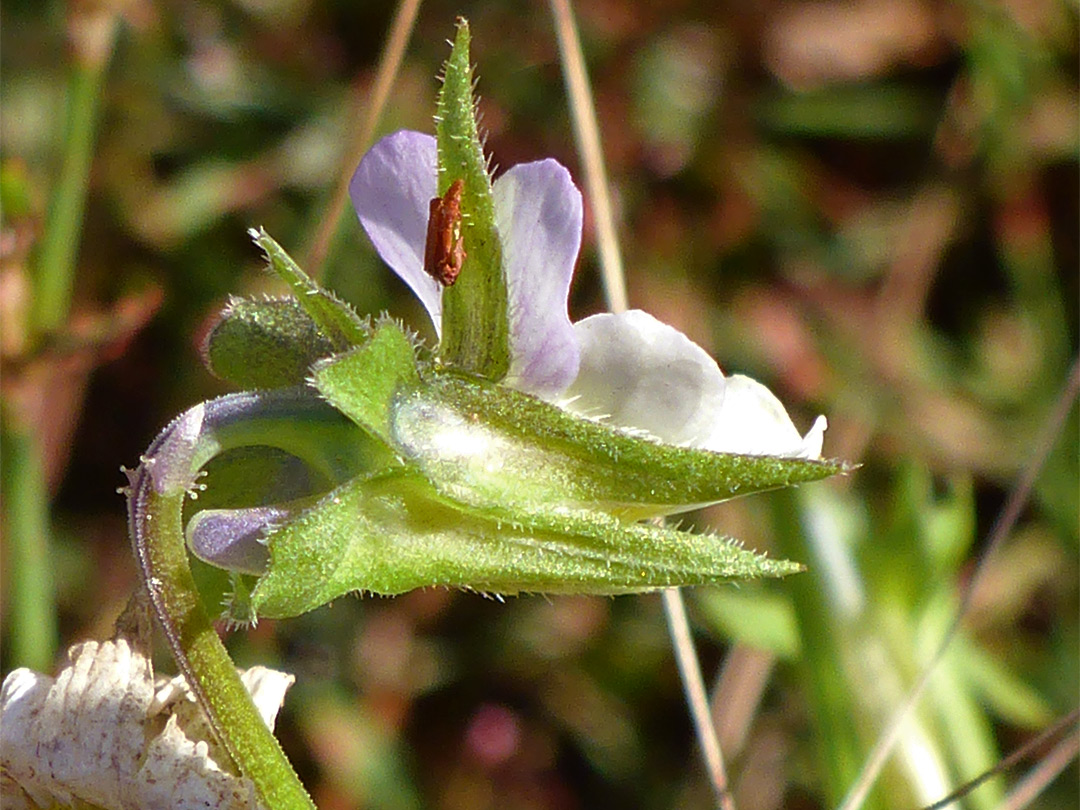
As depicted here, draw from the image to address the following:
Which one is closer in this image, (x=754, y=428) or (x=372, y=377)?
(x=372, y=377)

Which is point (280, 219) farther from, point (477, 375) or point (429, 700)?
point (477, 375)

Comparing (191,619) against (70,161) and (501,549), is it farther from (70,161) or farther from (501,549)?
(70,161)

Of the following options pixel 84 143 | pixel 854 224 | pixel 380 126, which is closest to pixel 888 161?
pixel 854 224

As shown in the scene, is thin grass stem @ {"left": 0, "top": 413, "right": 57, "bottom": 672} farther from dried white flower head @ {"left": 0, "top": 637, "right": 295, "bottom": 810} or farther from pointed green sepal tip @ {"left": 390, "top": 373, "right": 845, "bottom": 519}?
pointed green sepal tip @ {"left": 390, "top": 373, "right": 845, "bottom": 519}

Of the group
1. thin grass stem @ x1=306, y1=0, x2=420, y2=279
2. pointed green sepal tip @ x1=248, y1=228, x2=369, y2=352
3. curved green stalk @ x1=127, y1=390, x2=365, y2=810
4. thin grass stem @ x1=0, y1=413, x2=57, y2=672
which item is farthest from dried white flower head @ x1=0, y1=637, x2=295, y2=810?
thin grass stem @ x1=0, y1=413, x2=57, y2=672

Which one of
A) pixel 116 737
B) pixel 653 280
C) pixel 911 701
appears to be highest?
pixel 116 737

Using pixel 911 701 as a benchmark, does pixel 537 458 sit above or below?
above

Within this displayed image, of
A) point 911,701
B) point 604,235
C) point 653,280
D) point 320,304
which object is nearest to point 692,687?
point 911,701
